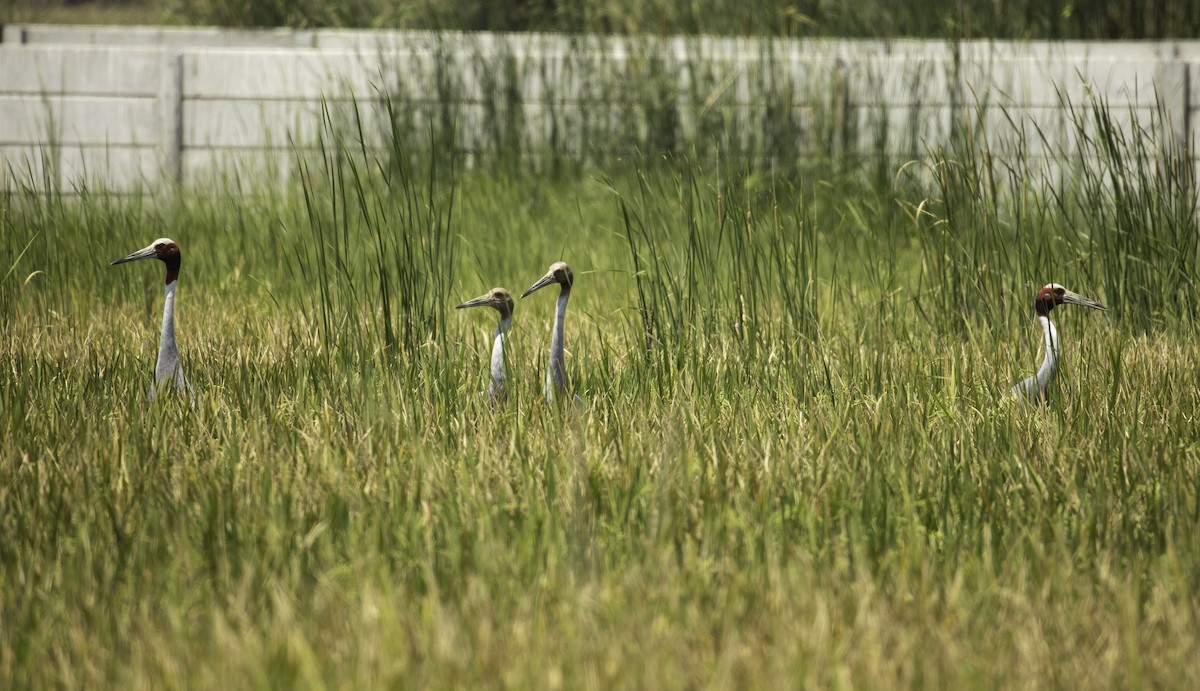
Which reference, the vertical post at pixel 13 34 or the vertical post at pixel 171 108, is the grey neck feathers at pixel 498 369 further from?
the vertical post at pixel 13 34

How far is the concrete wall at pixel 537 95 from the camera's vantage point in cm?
738

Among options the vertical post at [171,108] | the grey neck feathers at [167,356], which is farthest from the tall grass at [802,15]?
the grey neck feathers at [167,356]

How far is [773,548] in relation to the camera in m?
2.34

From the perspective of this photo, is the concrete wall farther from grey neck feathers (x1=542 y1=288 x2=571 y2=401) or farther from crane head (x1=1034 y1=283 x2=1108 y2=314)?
grey neck feathers (x1=542 y1=288 x2=571 y2=401)

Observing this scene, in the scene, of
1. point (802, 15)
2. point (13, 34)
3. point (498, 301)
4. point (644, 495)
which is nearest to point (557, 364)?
point (498, 301)

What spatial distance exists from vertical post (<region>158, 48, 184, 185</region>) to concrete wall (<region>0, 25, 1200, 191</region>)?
0.01 meters

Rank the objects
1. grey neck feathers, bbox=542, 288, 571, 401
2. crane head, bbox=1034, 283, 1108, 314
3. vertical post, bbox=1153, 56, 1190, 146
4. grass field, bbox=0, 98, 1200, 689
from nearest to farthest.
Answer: grass field, bbox=0, 98, 1200, 689, grey neck feathers, bbox=542, 288, 571, 401, crane head, bbox=1034, 283, 1108, 314, vertical post, bbox=1153, 56, 1190, 146

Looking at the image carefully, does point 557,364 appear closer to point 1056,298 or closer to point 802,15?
point 1056,298

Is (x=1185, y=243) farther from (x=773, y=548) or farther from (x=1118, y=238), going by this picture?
(x=773, y=548)

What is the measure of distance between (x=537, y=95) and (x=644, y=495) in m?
5.91

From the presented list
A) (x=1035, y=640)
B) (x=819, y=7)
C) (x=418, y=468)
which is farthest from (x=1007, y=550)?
(x=819, y=7)

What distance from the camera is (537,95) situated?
8219mm

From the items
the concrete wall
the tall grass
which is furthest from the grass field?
the tall grass

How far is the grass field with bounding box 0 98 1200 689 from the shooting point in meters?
2.01
